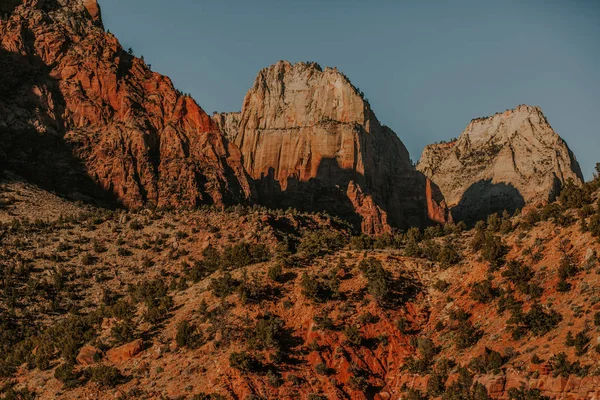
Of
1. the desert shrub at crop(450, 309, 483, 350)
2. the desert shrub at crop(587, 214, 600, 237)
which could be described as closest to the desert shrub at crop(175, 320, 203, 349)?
the desert shrub at crop(450, 309, 483, 350)

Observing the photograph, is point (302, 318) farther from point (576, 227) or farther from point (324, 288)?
point (576, 227)

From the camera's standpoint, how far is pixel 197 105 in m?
150

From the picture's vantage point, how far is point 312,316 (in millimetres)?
75062

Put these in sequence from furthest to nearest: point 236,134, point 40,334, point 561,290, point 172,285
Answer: point 236,134, point 172,285, point 40,334, point 561,290

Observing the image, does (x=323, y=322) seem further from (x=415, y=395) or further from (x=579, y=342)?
(x=579, y=342)

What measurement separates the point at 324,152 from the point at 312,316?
99.3 meters

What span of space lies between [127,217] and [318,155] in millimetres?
67979

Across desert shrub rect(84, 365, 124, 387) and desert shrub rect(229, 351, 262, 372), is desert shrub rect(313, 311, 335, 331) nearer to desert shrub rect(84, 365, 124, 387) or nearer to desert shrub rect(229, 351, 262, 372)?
desert shrub rect(229, 351, 262, 372)

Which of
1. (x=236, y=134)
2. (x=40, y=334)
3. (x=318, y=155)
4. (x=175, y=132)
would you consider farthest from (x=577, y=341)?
(x=236, y=134)

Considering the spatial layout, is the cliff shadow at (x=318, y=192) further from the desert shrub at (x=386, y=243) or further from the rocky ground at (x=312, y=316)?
the rocky ground at (x=312, y=316)

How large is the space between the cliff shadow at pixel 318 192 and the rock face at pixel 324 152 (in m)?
0.19

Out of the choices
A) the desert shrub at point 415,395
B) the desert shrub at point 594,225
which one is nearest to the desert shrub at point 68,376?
the desert shrub at point 415,395

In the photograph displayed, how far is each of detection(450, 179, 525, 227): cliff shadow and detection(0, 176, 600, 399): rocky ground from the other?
270 ft

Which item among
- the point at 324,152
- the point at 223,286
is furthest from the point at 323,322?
the point at 324,152
